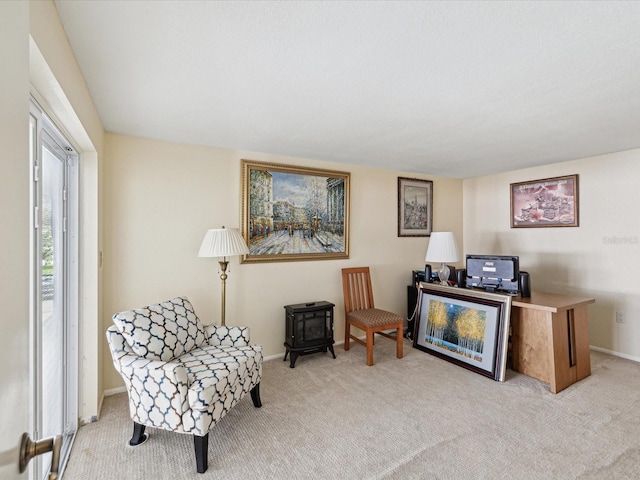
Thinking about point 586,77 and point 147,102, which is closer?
point 586,77

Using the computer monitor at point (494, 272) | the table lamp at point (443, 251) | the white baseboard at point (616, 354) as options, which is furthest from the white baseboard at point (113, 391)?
the white baseboard at point (616, 354)

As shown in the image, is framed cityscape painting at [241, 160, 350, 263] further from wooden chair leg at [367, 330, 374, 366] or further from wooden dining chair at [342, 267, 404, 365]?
wooden chair leg at [367, 330, 374, 366]

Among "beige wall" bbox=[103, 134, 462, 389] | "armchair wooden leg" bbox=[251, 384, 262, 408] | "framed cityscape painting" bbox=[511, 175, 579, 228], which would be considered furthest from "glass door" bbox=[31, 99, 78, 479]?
"framed cityscape painting" bbox=[511, 175, 579, 228]

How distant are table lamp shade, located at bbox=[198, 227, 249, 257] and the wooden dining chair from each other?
148 centimetres

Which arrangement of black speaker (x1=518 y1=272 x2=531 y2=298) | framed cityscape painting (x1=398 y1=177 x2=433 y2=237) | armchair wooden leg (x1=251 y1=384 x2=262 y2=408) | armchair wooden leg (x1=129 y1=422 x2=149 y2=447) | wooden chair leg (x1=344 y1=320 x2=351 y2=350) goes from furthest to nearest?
framed cityscape painting (x1=398 y1=177 x2=433 y2=237), wooden chair leg (x1=344 y1=320 x2=351 y2=350), black speaker (x1=518 y1=272 x2=531 y2=298), armchair wooden leg (x1=251 y1=384 x2=262 y2=408), armchair wooden leg (x1=129 y1=422 x2=149 y2=447)

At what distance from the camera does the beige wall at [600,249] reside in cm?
346

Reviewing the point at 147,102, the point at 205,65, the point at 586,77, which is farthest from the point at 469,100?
the point at 147,102

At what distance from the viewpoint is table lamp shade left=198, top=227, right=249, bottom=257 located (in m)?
2.84

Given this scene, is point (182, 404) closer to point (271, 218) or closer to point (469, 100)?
point (271, 218)

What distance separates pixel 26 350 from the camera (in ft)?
2.38

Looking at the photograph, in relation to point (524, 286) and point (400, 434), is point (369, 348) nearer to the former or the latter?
point (400, 434)

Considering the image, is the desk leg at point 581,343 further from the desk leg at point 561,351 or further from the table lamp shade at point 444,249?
the table lamp shade at point 444,249

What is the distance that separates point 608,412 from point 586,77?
2.42 metres

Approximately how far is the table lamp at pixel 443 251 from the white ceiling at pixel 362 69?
1.16m
